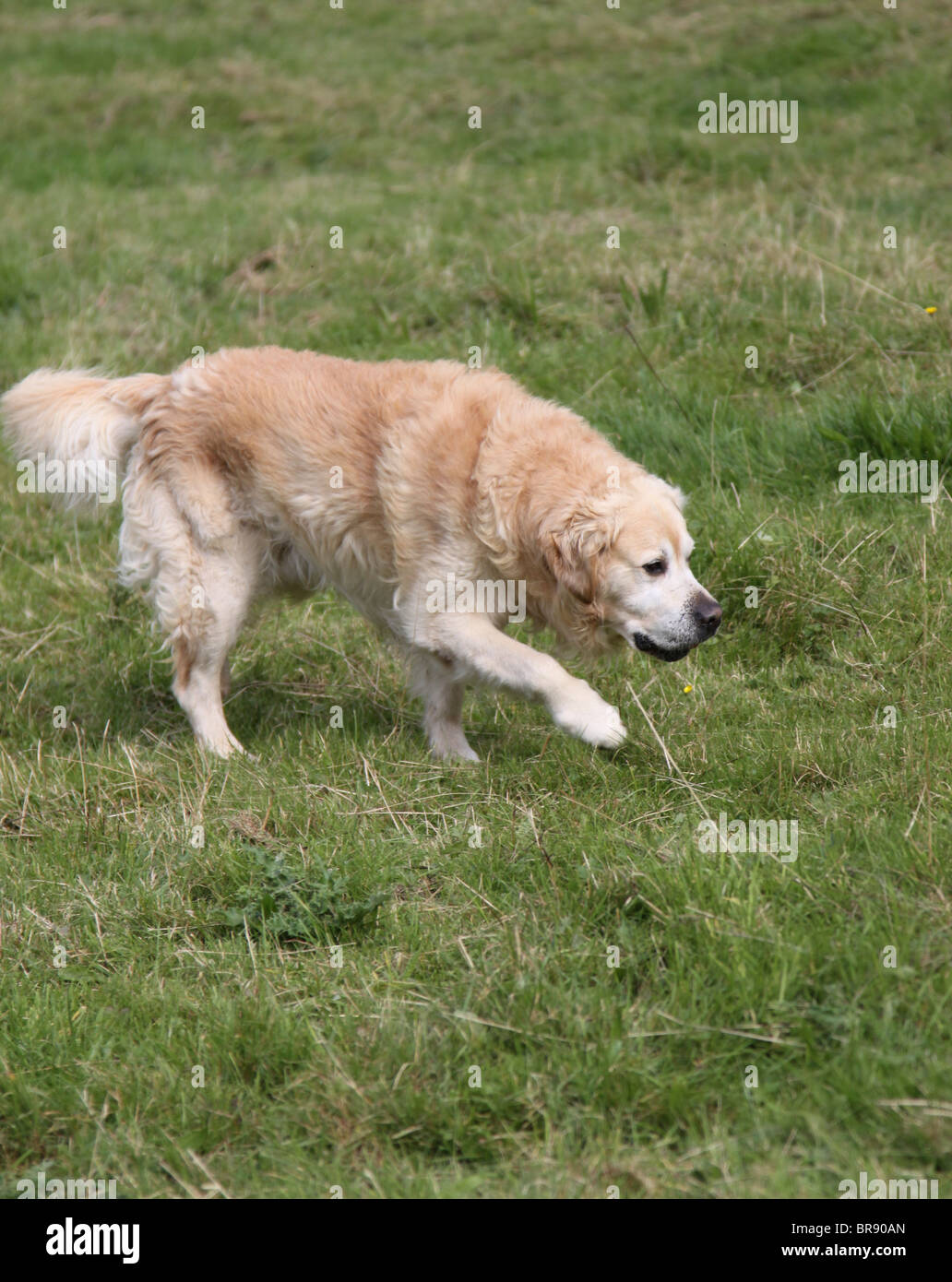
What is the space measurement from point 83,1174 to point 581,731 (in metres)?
2.18

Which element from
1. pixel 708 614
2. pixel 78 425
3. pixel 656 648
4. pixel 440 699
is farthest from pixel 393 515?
pixel 78 425

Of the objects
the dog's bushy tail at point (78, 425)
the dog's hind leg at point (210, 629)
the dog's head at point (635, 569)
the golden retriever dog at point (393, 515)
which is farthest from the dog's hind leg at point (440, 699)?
the dog's bushy tail at point (78, 425)

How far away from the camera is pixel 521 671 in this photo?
16.2ft

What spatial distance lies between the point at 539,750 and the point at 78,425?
2.53 metres

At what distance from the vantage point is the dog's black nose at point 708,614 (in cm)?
485

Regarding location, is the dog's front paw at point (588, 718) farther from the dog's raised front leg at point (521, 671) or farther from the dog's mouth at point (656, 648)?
the dog's mouth at point (656, 648)

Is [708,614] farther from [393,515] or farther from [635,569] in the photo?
[393,515]

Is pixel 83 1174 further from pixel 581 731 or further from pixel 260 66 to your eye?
pixel 260 66

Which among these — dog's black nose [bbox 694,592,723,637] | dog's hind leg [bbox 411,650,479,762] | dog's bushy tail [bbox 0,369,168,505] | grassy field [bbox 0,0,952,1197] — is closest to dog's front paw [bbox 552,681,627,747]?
grassy field [bbox 0,0,952,1197]

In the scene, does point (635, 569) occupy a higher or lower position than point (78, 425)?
lower

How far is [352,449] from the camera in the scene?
5.45 meters

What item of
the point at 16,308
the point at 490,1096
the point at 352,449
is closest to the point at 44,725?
the point at 352,449

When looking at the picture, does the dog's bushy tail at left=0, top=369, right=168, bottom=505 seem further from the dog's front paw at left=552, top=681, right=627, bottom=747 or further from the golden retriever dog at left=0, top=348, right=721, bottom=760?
the dog's front paw at left=552, top=681, right=627, bottom=747

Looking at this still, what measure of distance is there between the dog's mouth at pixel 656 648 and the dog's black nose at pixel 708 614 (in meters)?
0.10
